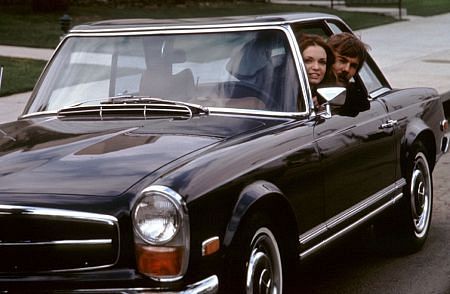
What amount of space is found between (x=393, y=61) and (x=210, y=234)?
17.0 metres

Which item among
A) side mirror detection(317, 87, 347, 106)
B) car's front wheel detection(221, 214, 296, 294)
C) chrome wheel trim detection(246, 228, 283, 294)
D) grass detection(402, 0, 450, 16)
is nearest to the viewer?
car's front wheel detection(221, 214, 296, 294)

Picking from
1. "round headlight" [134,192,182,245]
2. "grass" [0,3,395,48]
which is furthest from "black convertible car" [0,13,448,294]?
"grass" [0,3,395,48]

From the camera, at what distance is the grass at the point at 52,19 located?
1733cm

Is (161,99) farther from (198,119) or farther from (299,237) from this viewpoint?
(299,237)

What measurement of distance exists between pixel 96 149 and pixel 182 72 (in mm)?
1067

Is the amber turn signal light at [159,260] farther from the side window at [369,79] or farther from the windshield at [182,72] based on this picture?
the side window at [369,79]

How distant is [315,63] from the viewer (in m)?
6.18

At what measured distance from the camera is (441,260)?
6.89 metres

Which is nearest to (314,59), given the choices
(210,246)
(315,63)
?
(315,63)

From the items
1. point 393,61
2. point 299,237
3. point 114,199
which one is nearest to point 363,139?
point 299,237

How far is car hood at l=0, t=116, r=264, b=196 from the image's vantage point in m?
4.46

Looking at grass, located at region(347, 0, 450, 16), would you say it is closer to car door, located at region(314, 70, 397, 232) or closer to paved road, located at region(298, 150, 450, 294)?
paved road, located at region(298, 150, 450, 294)

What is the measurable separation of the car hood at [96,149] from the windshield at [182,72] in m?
0.26

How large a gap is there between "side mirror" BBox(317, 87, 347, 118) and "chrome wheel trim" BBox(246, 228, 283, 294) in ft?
3.30
